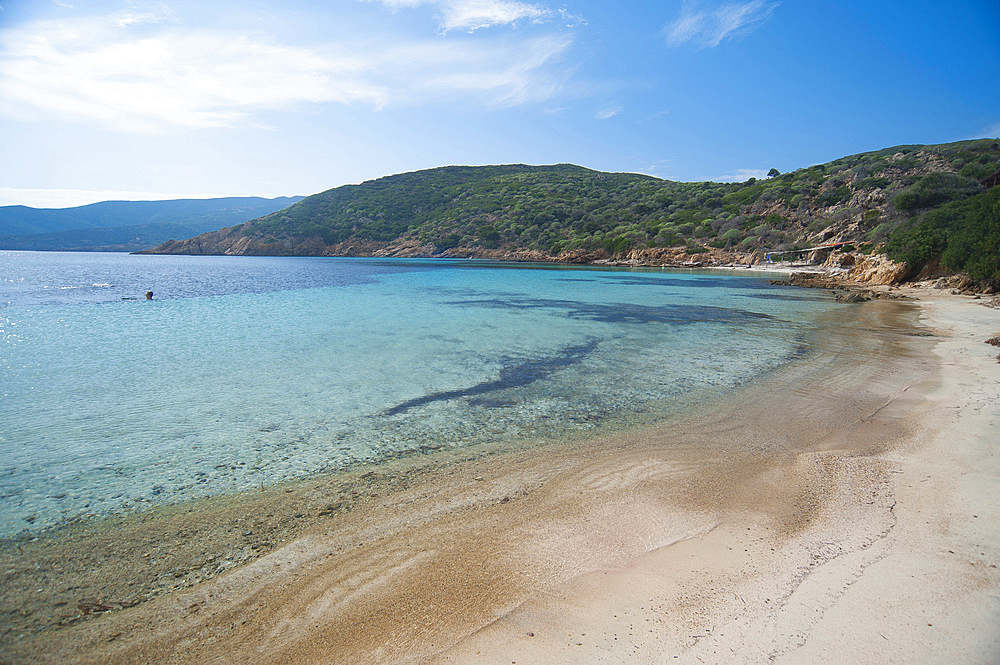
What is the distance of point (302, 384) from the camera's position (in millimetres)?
9492

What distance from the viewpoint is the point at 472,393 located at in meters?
8.98

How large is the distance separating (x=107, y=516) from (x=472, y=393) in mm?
5569

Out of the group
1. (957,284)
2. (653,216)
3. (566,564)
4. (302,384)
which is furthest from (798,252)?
(566,564)

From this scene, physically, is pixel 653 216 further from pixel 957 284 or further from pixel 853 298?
pixel 853 298

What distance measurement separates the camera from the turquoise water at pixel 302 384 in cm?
580

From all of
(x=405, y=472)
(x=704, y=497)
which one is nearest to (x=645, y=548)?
(x=704, y=497)

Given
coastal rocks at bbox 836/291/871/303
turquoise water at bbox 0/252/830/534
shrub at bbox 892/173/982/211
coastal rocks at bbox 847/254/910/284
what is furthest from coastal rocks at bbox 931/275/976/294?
shrub at bbox 892/173/982/211

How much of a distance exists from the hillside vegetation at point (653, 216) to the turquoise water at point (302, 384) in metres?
21.8

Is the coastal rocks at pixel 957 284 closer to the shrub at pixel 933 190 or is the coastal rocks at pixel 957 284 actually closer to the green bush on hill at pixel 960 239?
the green bush on hill at pixel 960 239

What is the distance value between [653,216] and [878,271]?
47.9 meters

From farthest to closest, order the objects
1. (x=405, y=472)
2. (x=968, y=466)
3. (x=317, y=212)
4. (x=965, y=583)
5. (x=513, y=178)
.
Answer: (x=513, y=178) < (x=317, y=212) < (x=405, y=472) < (x=968, y=466) < (x=965, y=583)

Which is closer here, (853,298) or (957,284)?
(853,298)

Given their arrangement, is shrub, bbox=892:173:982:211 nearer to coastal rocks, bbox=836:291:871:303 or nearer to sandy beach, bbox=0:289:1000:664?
coastal rocks, bbox=836:291:871:303

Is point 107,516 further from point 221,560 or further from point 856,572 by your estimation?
point 856,572
